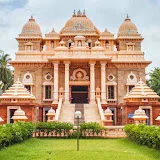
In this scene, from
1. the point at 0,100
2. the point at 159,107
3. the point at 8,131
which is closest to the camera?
the point at 8,131

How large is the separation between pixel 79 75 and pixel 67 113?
6387mm

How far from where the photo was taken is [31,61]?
109ft

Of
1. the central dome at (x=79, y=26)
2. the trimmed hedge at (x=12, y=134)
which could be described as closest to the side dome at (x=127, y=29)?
the central dome at (x=79, y=26)

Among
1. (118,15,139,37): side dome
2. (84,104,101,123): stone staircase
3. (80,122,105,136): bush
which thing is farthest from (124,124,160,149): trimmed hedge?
(118,15,139,37): side dome

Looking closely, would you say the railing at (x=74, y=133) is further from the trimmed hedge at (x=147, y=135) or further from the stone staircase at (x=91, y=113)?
the stone staircase at (x=91, y=113)

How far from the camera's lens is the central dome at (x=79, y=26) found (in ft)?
118

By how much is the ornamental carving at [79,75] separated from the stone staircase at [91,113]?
403cm

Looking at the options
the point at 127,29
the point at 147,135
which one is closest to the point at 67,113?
the point at 127,29

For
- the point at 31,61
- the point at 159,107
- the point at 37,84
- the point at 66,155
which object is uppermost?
the point at 31,61

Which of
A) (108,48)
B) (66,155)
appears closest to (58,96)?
(108,48)

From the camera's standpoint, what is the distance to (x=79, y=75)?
1303 inches

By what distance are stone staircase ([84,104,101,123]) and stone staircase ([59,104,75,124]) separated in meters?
1.12

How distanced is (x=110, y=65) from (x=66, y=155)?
22.9 meters

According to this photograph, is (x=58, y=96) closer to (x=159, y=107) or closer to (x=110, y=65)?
(x=110, y=65)
